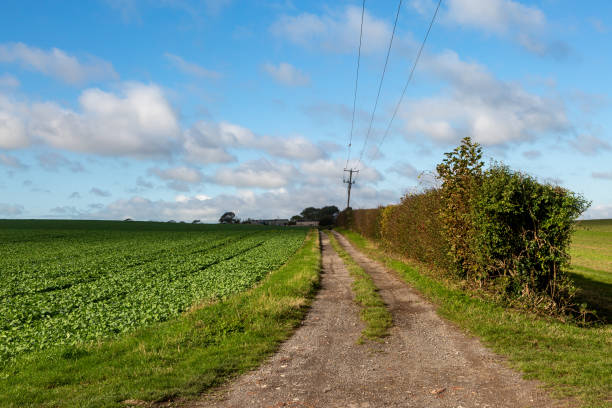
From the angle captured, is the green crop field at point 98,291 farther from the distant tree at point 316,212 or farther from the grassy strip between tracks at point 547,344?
the distant tree at point 316,212

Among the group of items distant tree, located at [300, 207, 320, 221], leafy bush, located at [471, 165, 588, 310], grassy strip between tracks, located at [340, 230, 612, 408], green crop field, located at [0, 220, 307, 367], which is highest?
distant tree, located at [300, 207, 320, 221]

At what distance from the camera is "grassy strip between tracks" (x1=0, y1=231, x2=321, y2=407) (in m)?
6.71

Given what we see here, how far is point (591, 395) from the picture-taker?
20.5 ft

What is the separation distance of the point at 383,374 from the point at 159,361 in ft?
14.1

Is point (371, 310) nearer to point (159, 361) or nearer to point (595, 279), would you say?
point (159, 361)

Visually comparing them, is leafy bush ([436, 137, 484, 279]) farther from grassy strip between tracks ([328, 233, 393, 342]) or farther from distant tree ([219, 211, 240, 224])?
distant tree ([219, 211, 240, 224])

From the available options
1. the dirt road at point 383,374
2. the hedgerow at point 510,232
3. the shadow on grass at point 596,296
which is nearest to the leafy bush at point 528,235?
the hedgerow at point 510,232

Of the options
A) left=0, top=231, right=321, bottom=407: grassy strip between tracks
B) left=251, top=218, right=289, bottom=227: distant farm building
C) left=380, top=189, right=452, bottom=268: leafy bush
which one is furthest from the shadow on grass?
left=251, top=218, right=289, bottom=227: distant farm building

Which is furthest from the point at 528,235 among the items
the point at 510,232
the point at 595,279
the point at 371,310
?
the point at 595,279

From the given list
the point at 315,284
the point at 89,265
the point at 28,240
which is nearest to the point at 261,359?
the point at 315,284

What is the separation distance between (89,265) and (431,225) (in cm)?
2092

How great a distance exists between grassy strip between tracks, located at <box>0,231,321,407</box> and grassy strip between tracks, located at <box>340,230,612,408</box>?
462cm

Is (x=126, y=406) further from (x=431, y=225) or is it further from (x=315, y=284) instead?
(x=431, y=225)

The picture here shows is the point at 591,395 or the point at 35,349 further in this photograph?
the point at 35,349
